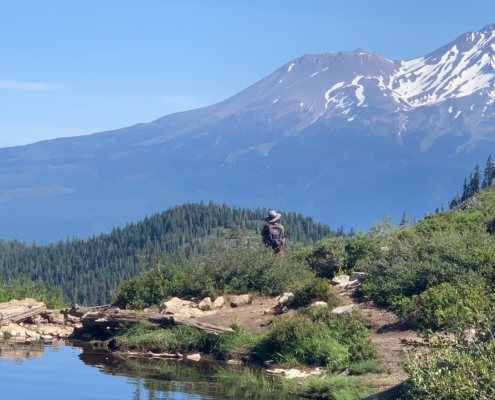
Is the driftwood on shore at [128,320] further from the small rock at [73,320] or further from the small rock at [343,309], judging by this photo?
the small rock at [343,309]

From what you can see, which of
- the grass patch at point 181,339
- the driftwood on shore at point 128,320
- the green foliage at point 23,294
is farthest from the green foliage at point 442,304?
the green foliage at point 23,294

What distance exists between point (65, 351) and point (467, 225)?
12220 mm

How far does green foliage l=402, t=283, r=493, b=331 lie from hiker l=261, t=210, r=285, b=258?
6614mm

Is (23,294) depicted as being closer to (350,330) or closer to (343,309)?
(343,309)

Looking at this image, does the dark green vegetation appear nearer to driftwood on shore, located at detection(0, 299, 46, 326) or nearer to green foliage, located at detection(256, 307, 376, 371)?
green foliage, located at detection(256, 307, 376, 371)

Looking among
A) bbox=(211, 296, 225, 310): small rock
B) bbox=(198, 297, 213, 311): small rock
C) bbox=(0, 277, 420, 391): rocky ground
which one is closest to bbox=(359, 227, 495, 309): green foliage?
bbox=(0, 277, 420, 391): rocky ground

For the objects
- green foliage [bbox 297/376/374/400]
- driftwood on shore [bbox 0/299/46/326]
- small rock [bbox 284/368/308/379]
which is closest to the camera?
green foliage [bbox 297/376/374/400]

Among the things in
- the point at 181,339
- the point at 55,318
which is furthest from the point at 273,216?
the point at 55,318

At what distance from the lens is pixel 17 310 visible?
25469 mm

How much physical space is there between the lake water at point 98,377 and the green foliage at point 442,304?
3.77m

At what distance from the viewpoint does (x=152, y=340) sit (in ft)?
73.5

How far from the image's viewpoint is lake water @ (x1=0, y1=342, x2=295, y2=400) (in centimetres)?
1748

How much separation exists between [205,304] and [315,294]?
311 cm

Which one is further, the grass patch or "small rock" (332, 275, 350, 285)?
"small rock" (332, 275, 350, 285)
